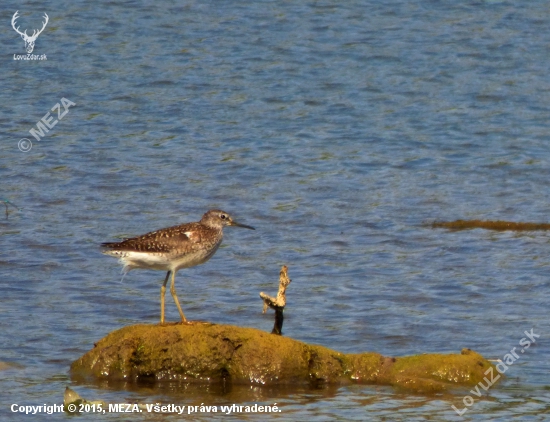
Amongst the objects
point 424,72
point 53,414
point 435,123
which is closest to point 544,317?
point 53,414

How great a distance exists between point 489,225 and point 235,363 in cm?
630

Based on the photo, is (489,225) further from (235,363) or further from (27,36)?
(27,36)

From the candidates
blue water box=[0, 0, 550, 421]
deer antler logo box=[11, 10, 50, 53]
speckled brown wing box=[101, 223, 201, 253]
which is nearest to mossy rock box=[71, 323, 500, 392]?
blue water box=[0, 0, 550, 421]

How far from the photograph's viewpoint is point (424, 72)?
20.8 m

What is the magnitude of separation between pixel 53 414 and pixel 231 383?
1.55 metres

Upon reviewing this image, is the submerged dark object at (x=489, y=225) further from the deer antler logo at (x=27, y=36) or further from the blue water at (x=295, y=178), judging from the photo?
the deer antler logo at (x=27, y=36)

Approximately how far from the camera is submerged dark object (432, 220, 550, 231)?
14195 millimetres

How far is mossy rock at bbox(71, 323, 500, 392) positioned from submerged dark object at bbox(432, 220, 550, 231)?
5.30 meters

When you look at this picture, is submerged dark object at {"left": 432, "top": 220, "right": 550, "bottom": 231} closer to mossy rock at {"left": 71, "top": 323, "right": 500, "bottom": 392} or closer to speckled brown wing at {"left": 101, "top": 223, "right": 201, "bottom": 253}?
mossy rock at {"left": 71, "top": 323, "right": 500, "bottom": 392}

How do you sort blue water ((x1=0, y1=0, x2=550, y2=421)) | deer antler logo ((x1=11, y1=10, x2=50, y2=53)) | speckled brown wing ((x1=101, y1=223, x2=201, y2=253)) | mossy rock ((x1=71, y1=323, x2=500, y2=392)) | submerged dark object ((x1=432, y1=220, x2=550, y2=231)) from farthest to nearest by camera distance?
deer antler logo ((x1=11, y1=10, x2=50, y2=53)) → submerged dark object ((x1=432, y1=220, x2=550, y2=231)) → blue water ((x1=0, y1=0, x2=550, y2=421)) → speckled brown wing ((x1=101, y1=223, x2=201, y2=253)) → mossy rock ((x1=71, y1=323, x2=500, y2=392))

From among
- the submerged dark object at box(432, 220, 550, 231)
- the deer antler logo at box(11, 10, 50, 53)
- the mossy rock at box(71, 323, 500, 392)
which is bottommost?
the mossy rock at box(71, 323, 500, 392)

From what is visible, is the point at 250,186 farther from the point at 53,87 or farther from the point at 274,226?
the point at 53,87

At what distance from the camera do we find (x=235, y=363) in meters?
9.02

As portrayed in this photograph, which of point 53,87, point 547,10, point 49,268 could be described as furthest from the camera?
point 547,10
